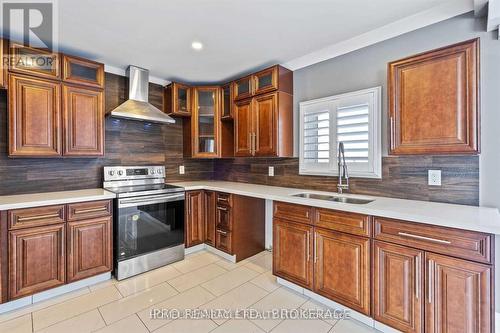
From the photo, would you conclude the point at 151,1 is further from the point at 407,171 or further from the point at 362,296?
the point at 362,296

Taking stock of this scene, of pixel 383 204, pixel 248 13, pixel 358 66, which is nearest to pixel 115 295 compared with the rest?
pixel 383 204

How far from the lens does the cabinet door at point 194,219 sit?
3154 millimetres

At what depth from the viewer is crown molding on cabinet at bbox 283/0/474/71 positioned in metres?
1.81

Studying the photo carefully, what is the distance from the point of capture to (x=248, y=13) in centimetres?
192

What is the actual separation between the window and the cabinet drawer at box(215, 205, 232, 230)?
1030 millimetres

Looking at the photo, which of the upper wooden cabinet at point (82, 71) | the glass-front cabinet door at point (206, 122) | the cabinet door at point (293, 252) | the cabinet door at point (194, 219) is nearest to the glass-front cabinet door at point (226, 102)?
the glass-front cabinet door at point (206, 122)

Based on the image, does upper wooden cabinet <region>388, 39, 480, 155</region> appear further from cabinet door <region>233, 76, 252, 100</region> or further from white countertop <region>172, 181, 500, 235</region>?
cabinet door <region>233, 76, 252, 100</region>

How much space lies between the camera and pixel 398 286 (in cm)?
166

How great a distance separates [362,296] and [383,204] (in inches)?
27.8

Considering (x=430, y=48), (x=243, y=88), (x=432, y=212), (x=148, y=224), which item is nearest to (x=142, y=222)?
(x=148, y=224)

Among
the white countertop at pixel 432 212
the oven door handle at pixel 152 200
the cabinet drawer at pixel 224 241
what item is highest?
the white countertop at pixel 432 212

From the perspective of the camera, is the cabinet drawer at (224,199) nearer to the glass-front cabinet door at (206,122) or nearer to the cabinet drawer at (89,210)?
the glass-front cabinet door at (206,122)

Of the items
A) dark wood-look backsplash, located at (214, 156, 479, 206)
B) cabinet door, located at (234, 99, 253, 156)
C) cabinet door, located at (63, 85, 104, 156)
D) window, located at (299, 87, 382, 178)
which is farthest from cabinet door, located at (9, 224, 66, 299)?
window, located at (299, 87, 382, 178)

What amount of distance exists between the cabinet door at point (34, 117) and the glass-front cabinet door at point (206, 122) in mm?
1582
